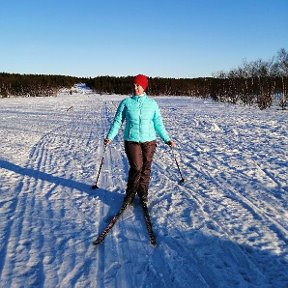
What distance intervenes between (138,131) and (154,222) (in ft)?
4.57

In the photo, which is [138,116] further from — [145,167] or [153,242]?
[153,242]

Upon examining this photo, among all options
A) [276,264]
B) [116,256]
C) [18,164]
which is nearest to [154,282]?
[116,256]

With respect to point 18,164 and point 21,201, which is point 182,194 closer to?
point 21,201

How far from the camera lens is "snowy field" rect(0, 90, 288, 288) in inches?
151

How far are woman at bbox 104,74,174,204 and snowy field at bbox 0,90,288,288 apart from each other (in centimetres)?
52

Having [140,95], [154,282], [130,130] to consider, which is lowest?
[154,282]

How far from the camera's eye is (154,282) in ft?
12.1

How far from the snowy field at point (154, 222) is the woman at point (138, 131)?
52cm

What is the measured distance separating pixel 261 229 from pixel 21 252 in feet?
10.2

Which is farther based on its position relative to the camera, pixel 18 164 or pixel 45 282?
pixel 18 164

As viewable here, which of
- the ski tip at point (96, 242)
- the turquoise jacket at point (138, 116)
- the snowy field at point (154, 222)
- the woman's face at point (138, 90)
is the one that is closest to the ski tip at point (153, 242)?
the snowy field at point (154, 222)

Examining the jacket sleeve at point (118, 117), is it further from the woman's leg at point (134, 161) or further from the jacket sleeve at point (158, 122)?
the jacket sleeve at point (158, 122)

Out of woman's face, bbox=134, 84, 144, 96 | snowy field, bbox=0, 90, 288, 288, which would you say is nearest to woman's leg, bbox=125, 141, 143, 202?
snowy field, bbox=0, 90, 288, 288

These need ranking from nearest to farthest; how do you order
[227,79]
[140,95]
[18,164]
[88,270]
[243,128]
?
1. [88,270]
2. [140,95]
3. [18,164]
4. [243,128]
5. [227,79]
